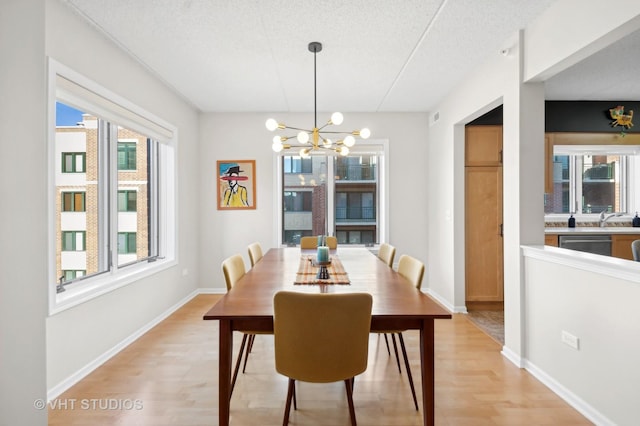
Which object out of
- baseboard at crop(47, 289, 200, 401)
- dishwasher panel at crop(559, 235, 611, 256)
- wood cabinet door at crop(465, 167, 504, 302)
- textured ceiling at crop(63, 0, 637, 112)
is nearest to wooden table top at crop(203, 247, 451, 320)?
baseboard at crop(47, 289, 200, 401)

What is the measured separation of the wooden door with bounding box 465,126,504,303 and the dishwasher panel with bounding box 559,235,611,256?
727 mm

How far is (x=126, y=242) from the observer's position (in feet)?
11.5

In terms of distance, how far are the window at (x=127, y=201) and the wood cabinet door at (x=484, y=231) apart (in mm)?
3732

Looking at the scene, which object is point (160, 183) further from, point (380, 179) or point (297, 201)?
point (380, 179)

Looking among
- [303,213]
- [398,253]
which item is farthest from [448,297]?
[303,213]

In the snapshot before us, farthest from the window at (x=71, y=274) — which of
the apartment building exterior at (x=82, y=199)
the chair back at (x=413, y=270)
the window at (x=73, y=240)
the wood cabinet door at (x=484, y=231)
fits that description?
the wood cabinet door at (x=484, y=231)

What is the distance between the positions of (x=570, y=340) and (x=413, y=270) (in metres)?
1.05

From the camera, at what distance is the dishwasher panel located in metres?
4.06

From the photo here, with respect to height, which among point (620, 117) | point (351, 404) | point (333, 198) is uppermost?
point (620, 117)

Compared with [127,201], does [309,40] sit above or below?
above

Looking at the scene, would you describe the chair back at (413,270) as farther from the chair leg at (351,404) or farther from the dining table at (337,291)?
the chair leg at (351,404)

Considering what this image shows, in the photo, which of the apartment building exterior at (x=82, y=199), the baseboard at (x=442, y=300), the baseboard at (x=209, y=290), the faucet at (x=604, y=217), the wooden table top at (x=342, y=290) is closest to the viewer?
the wooden table top at (x=342, y=290)

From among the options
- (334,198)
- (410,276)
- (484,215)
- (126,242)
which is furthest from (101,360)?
(484,215)

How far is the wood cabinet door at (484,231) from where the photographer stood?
412 centimetres
